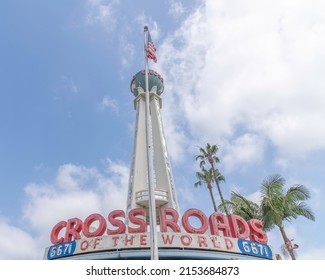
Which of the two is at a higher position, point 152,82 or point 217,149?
point 152,82

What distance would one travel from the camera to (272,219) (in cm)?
2414

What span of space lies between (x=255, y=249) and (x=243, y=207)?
6.08 metres

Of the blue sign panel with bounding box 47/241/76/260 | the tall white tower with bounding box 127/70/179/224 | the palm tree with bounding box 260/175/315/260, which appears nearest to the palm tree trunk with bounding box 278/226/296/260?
the palm tree with bounding box 260/175/315/260

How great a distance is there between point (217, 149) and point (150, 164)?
2839 cm

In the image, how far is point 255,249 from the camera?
2203 centimetres

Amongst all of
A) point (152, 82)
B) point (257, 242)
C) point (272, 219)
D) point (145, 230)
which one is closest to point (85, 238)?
point (145, 230)

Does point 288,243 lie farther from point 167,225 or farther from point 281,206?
point 167,225

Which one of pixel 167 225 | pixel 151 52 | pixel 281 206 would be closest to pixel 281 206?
pixel 281 206

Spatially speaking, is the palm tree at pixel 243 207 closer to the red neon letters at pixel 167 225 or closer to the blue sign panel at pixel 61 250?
the red neon letters at pixel 167 225

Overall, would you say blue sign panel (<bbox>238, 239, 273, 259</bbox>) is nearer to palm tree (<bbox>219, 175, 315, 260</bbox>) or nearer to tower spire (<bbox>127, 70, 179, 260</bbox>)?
palm tree (<bbox>219, 175, 315, 260</bbox>)
